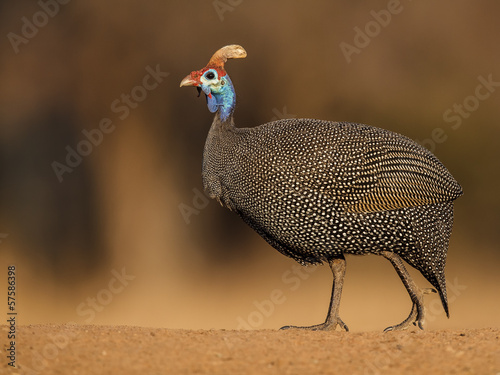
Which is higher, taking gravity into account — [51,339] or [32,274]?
[51,339]

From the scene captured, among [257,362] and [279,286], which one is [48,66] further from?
[257,362]

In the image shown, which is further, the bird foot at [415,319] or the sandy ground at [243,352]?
the bird foot at [415,319]

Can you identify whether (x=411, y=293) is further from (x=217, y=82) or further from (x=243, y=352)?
(x=217, y=82)

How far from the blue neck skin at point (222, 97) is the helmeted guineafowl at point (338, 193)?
0.26 meters

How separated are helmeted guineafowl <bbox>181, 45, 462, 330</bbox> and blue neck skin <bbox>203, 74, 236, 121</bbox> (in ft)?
0.85

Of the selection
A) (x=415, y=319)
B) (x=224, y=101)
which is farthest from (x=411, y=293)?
(x=224, y=101)

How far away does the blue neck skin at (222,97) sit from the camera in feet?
15.6

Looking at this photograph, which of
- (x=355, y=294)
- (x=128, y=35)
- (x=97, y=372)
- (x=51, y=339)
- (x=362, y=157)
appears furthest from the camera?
(x=128, y=35)

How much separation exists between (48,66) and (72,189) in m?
1.13

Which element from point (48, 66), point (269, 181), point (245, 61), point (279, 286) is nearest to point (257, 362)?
point (269, 181)

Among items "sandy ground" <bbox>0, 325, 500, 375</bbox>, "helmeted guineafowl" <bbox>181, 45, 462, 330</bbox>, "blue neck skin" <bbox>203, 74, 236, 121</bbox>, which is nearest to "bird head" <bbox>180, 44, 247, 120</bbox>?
"blue neck skin" <bbox>203, 74, 236, 121</bbox>

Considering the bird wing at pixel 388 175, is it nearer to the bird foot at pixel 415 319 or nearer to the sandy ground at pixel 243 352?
the bird foot at pixel 415 319

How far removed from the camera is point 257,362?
10.2 ft

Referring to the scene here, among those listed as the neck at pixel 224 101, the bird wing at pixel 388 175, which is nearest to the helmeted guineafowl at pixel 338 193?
the bird wing at pixel 388 175
